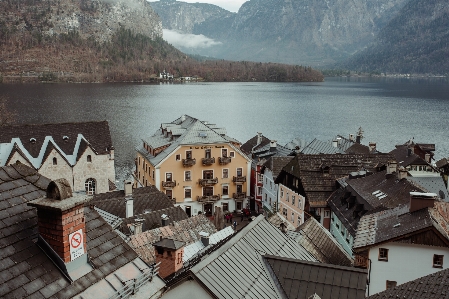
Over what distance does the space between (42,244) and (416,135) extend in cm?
13316

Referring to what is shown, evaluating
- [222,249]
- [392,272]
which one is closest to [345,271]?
[222,249]

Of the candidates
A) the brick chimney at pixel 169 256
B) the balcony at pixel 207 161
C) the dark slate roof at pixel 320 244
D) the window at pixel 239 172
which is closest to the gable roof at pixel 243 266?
the brick chimney at pixel 169 256

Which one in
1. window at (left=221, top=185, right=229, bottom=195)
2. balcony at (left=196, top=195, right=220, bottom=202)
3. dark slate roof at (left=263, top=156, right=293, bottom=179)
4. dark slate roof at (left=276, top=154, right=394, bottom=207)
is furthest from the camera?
window at (left=221, top=185, right=229, bottom=195)

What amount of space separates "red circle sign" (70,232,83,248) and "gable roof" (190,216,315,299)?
4.18m

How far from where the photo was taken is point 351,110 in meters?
197

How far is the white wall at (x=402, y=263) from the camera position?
2708cm

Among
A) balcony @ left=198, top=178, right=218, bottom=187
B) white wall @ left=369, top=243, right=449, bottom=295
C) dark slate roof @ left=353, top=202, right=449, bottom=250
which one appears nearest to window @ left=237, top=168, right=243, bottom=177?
balcony @ left=198, top=178, right=218, bottom=187

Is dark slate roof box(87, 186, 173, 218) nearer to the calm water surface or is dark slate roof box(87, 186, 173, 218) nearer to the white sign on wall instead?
the white sign on wall

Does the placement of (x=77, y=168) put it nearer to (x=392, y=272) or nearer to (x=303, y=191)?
(x=303, y=191)

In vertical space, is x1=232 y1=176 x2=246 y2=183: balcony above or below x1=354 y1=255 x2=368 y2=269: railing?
below

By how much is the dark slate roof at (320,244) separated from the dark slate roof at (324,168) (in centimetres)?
1523

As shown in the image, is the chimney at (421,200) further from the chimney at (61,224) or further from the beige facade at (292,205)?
the chimney at (61,224)

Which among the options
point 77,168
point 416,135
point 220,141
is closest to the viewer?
point 77,168

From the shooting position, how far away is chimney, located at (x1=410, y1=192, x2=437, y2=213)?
28.5 metres
